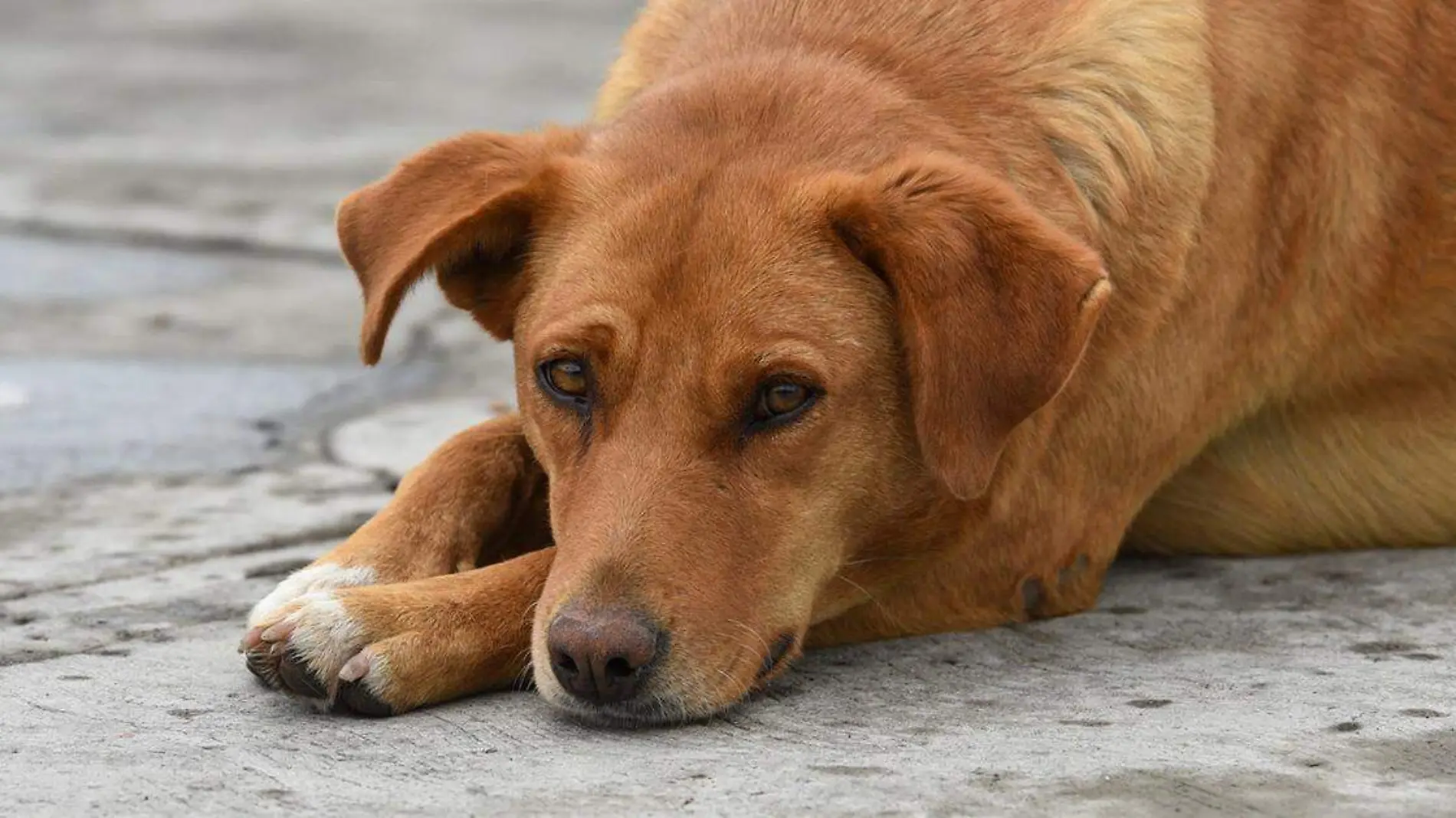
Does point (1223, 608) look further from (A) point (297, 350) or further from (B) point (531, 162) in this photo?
(A) point (297, 350)

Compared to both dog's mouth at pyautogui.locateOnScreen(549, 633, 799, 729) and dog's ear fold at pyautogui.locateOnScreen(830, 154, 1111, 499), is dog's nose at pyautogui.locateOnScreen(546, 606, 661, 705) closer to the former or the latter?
dog's mouth at pyautogui.locateOnScreen(549, 633, 799, 729)

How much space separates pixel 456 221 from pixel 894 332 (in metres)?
0.72

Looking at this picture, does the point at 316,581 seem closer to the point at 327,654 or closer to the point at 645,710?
the point at 327,654

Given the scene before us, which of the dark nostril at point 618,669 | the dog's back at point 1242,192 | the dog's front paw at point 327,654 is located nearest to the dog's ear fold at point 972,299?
the dog's back at point 1242,192

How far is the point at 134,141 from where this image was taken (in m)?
9.27

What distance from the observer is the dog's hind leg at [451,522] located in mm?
3668

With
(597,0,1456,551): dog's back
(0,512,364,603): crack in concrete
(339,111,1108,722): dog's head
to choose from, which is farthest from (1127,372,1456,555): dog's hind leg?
(0,512,364,603): crack in concrete

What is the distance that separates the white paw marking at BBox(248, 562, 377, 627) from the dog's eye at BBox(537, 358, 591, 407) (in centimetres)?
49

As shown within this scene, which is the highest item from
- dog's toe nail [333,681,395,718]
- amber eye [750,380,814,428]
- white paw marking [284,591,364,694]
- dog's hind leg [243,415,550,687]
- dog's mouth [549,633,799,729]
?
amber eye [750,380,814,428]

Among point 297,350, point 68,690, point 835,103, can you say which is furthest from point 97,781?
point 297,350

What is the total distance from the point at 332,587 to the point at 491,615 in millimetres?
349

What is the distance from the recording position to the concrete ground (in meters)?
2.83

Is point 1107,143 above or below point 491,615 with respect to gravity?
above

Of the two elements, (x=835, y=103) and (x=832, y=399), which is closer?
(x=832, y=399)
